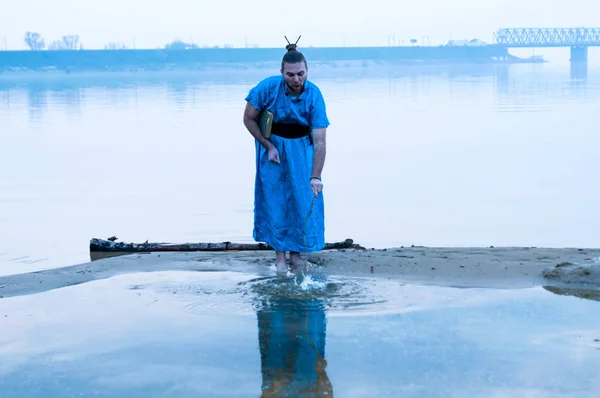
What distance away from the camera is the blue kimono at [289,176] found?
6172mm

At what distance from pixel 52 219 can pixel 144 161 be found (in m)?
5.43

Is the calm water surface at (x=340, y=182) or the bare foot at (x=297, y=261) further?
the calm water surface at (x=340, y=182)

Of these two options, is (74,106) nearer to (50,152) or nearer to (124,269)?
(50,152)

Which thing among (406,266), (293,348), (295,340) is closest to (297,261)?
(406,266)

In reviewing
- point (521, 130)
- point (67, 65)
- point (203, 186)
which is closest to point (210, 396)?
point (203, 186)

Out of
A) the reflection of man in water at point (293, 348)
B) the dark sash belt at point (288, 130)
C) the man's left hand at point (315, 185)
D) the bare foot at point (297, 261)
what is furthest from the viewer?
the bare foot at point (297, 261)

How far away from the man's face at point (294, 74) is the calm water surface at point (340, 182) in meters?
3.30

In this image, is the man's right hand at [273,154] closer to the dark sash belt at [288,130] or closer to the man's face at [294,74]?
the dark sash belt at [288,130]

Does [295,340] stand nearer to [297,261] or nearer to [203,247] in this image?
[297,261]

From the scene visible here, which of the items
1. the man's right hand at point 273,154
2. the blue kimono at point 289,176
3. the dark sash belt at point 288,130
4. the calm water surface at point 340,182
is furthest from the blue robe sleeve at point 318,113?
the calm water surface at point 340,182

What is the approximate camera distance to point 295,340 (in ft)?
15.5

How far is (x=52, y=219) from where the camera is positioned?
10508 millimetres

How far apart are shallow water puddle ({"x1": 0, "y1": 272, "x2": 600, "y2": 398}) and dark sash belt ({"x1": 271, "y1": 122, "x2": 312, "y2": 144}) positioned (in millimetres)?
963

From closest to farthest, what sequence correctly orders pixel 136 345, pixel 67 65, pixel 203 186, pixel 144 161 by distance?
pixel 136 345 < pixel 203 186 < pixel 144 161 < pixel 67 65
